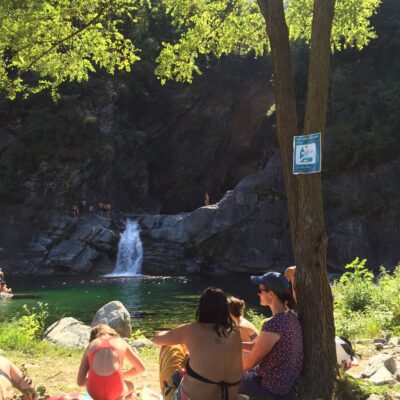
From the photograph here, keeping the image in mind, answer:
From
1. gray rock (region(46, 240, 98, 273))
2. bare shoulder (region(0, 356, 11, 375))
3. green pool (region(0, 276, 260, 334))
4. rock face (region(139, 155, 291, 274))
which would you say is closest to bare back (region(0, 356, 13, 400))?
bare shoulder (region(0, 356, 11, 375))

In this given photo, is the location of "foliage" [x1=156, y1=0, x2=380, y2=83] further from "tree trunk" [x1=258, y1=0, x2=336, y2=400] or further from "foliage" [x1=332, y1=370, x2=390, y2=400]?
"foliage" [x1=332, y1=370, x2=390, y2=400]

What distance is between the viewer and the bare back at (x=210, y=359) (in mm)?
3586

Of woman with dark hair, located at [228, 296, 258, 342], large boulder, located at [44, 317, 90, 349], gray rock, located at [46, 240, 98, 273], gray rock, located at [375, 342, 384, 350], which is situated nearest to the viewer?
woman with dark hair, located at [228, 296, 258, 342]

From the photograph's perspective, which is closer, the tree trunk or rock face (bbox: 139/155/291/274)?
the tree trunk

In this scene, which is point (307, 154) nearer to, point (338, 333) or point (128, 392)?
point (128, 392)

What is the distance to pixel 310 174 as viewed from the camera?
4.64 m

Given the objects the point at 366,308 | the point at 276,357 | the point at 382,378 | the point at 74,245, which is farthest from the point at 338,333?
the point at 74,245

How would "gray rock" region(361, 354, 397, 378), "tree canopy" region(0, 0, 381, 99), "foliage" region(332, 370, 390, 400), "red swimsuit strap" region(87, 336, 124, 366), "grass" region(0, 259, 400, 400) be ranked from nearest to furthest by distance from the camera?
"foliage" region(332, 370, 390, 400) → "red swimsuit strap" region(87, 336, 124, 366) → "gray rock" region(361, 354, 397, 378) → "grass" region(0, 259, 400, 400) → "tree canopy" region(0, 0, 381, 99)

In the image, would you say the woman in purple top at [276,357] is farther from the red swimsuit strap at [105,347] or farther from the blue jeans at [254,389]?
the red swimsuit strap at [105,347]

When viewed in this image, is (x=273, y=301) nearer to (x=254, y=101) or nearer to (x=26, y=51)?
(x=26, y=51)

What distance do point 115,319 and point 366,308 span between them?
5.26 m

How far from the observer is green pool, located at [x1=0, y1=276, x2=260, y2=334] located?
1574 centimetres

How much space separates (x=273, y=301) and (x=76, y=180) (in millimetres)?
33359

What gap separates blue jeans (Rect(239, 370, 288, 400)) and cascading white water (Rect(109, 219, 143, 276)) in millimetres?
27556
